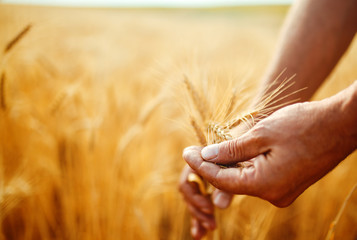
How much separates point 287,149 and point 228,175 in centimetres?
13

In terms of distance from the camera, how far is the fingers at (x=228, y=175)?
0.44m

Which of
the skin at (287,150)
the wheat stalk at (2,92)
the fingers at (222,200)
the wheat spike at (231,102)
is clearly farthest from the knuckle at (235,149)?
the wheat stalk at (2,92)

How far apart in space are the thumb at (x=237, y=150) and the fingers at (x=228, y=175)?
0.05ft

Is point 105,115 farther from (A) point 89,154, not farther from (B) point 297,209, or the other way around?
(B) point 297,209

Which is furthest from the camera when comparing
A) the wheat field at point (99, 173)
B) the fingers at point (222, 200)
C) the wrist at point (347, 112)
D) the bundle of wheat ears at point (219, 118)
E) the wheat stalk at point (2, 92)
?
the wheat field at point (99, 173)

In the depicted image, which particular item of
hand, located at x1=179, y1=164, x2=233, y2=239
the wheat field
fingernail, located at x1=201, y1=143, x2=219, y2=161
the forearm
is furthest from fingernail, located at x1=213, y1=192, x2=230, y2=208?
the forearm

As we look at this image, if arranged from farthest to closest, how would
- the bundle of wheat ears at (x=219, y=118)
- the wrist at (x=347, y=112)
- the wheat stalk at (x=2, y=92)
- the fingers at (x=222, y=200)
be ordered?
the wheat stalk at (x=2, y=92), the fingers at (x=222, y=200), the bundle of wheat ears at (x=219, y=118), the wrist at (x=347, y=112)

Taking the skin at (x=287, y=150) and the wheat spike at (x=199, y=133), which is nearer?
the skin at (x=287, y=150)

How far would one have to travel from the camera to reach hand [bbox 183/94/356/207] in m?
0.42

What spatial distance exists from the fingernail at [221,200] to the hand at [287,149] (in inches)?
9.0

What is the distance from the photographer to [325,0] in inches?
28.3

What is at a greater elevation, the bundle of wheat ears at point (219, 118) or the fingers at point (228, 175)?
the bundle of wheat ears at point (219, 118)

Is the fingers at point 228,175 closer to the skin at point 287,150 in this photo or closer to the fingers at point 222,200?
the skin at point 287,150

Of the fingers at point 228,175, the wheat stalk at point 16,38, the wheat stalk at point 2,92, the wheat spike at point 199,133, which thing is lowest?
the fingers at point 228,175
